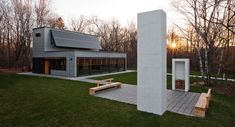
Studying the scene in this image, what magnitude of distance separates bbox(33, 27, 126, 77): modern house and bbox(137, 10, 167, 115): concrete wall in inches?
501

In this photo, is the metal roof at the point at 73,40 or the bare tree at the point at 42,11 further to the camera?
the bare tree at the point at 42,11

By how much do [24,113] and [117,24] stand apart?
33.2 metres

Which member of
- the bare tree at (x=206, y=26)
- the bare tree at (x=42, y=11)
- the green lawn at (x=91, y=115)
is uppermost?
the bare tree at (x=42, y=11)

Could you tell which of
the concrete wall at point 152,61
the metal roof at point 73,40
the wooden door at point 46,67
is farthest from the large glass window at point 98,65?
the concrete wall at point 152,61

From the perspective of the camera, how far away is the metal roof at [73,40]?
20436mm

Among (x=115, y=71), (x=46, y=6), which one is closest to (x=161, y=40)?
(x=115, y=71)

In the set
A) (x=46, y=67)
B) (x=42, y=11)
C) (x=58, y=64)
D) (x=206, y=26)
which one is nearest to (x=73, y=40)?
(x=58, y=64)

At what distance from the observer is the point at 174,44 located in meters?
30.1

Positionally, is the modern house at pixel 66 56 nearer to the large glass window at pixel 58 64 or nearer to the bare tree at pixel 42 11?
the large glass window at pixel 58 64

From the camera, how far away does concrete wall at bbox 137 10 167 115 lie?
218 inches

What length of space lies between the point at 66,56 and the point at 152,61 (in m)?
14.3

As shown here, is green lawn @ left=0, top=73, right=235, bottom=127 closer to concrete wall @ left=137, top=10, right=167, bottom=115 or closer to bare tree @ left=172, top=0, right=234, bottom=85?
concrete wall @ left=137, top=10, right=167, bottom=115

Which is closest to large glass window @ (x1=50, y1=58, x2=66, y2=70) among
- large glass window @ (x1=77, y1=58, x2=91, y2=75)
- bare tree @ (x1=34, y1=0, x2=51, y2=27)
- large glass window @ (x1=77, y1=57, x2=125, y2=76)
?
large glass window @ (x1=77, y1=58, x2=91, y2=75)

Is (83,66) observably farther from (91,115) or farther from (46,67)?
(91,115)
